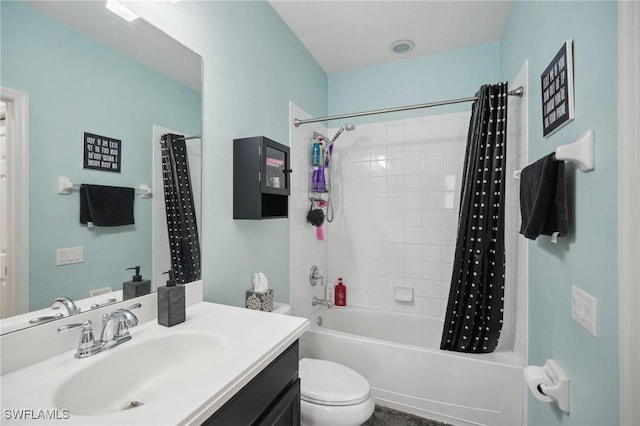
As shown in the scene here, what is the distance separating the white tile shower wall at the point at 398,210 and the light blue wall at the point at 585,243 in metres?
0.94

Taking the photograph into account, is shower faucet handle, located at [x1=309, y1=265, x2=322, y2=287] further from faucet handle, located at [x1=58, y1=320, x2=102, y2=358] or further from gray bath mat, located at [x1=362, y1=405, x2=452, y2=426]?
faucet handle, located at [x1=58, y1=320, x2=102, y2=358]

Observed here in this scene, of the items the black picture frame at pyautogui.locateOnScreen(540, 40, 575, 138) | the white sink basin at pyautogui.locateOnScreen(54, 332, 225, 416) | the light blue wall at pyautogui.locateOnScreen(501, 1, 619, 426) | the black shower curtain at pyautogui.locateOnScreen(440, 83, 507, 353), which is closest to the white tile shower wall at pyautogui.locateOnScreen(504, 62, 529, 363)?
the black shower curtain at pyautogui.locateOnScreen(440, 83, 507, 353)

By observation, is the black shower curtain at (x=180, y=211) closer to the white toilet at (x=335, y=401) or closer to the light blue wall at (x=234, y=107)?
the light blue wall at (x=234, y=107)

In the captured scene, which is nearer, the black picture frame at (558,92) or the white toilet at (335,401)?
the black picture frame at (558,92)

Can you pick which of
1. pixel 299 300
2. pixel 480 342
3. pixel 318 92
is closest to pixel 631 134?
pixel 480 342

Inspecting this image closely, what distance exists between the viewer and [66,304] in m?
0.83

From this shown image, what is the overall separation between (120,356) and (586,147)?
151 cm

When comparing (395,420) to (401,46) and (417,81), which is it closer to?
(417,81)

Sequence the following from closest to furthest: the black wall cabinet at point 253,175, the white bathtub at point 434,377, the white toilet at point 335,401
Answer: the white toilet at point 335,401, the black wall cabinet at point 253,175, the white bathtub at point 434,377

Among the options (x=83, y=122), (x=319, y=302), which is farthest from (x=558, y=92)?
(x=319, y=302)

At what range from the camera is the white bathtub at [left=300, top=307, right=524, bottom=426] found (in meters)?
1.54

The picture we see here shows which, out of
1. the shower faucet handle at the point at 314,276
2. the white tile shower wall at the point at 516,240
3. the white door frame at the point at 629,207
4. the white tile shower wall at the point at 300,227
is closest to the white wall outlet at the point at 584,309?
the white door frame at the point at 629,207

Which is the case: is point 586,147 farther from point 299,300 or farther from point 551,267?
point 299,300

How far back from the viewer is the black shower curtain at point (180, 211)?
1.14 metres
